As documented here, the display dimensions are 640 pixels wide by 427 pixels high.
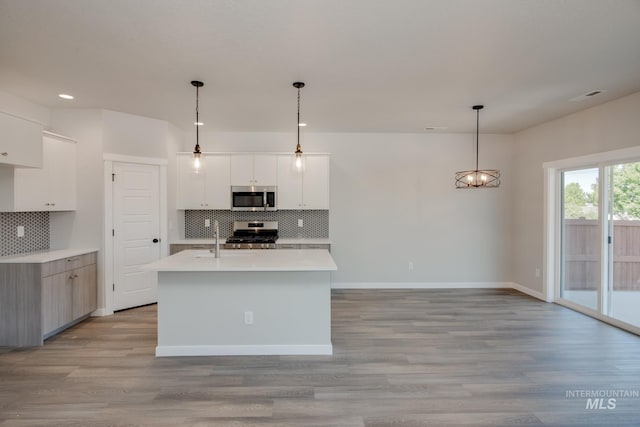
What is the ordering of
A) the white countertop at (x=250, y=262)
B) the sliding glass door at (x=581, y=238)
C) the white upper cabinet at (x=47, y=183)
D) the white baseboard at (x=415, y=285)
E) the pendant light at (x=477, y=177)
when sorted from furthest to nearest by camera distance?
the white baseboard at (x=415, y=285)
the sliding glass door at (x=581, y=238)
the pendant light at (x=477, y=177)
the white upper cabinet at (x=47, y=183)
the white countertop at (x=250, y=262)

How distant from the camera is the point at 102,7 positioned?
6.50 ft

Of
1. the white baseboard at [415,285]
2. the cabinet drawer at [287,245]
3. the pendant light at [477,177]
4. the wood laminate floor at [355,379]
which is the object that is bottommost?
the wood laminate floor at [355,379]

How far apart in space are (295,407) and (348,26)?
106 inches

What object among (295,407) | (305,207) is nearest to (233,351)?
(295,407)

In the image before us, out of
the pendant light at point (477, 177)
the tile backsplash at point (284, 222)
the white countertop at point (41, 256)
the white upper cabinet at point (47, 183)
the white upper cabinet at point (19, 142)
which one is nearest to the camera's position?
the white upper cabinet at point (19, 142)

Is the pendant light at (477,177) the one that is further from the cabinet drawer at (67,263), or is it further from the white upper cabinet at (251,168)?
the cabinet drawer at (67,263)

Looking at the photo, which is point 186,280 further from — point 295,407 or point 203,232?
point 203,232

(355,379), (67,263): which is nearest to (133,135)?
(67,263)

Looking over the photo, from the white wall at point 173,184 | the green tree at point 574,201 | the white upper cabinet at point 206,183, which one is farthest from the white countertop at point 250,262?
the green tree at point 574,201

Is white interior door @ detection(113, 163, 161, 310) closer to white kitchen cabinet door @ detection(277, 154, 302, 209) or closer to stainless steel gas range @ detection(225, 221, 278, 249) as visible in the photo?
stainless steel gas range @ detection(225, 221, 278, 249)

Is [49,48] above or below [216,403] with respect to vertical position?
above

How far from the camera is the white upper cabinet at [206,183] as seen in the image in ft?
16.1

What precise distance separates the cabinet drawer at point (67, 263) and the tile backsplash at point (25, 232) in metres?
0.61

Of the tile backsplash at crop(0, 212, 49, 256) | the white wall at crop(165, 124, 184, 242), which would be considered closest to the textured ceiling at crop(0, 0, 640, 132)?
the white wall at crop(165, 124, 184, 242)
